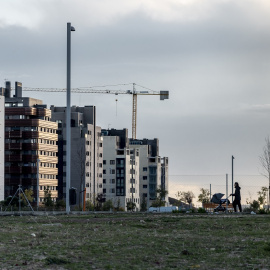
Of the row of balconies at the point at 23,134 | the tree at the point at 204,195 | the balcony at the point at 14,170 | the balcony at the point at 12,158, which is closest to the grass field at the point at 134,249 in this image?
the tree at the point at 204,195

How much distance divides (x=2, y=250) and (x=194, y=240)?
4590mm

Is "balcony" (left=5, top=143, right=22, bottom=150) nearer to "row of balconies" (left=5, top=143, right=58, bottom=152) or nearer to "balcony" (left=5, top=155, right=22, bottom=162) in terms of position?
"row of balconies" (left=5, top=143, right=58, bottom=152)

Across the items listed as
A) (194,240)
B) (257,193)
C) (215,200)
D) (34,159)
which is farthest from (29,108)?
(194,240)

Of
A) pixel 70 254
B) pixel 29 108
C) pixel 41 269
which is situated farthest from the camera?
pixel 29 108

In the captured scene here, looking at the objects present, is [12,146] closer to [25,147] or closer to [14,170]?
[25,147]

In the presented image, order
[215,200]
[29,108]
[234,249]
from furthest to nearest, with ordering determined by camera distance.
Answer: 1. [29,108]
2. [215,200]
3. [234,249]

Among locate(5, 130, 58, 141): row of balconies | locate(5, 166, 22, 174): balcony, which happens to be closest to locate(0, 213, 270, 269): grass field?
locate(5, 166, 22, 174): balcony

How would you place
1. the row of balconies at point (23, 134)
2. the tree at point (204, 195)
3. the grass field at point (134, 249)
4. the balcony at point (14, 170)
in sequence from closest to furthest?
the grass field at point (134, 249) → the tree at point (204, 195) → the balcony at point (14, 170) → the row of balconies at point (23, 134)

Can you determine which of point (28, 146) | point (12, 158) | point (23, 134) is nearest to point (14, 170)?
point (12, 158)

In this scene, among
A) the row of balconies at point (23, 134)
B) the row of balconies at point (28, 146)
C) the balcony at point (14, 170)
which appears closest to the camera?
the balcony at point (14, 170)

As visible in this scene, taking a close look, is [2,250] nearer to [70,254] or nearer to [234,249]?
[70,254]

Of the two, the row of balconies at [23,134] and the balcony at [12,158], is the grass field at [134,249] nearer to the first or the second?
the balcony at [12,158]

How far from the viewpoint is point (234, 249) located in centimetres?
1582

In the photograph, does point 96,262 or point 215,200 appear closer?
point 96,262
